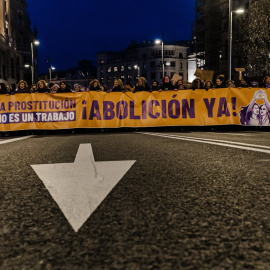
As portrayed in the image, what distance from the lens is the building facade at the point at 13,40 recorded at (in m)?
48.9

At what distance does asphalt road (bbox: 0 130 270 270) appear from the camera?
1572mm

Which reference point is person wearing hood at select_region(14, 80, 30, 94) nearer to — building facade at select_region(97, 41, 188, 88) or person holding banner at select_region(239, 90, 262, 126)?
person holding banner at select_region(239, 90, 262, 126)

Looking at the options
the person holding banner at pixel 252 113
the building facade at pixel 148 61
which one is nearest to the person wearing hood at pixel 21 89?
the person holding banner at pixel 252 113

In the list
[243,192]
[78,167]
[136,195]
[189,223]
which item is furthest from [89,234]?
[78,167]

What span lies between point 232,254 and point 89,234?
73cm

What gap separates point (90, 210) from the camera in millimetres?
2340

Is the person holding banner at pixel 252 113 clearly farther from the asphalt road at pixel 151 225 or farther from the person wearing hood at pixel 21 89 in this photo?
the asphalt road at pixel 151 225

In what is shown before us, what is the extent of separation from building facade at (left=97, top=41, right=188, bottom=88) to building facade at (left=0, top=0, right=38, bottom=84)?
28.8 meters

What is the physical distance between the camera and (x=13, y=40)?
2216 inches

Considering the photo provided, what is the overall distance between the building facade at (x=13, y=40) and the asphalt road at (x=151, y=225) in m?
46.4

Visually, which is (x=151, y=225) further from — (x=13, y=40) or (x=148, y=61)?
(x=148, y=61)

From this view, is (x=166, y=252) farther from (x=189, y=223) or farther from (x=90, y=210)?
(x=90, y=210)

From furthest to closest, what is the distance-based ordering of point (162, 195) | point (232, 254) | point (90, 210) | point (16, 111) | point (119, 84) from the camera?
point (119, 84) < point (16, 111) < point (162, 195) < point (90, 210) < point (232, 254)

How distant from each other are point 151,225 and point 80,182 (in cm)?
135
